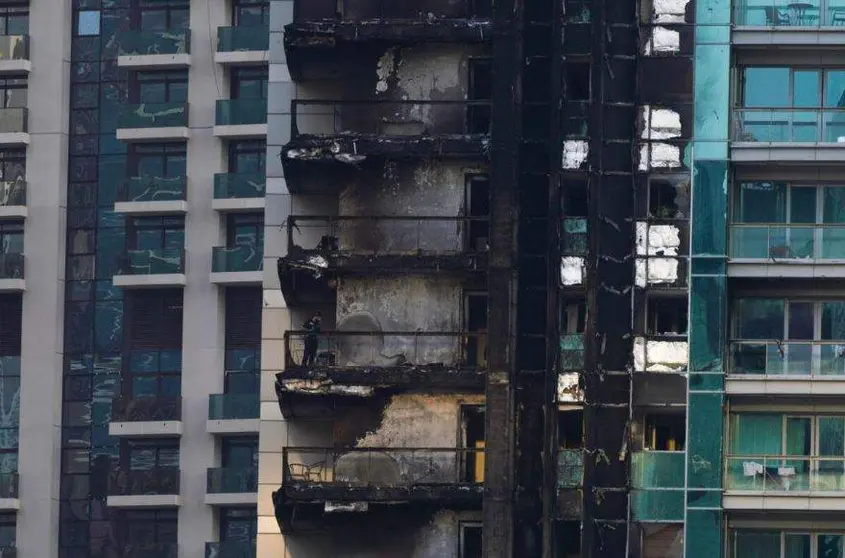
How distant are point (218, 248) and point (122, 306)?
14.0 feet

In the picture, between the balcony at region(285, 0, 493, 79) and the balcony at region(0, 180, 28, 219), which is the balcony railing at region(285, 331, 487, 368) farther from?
the balcony at region(0, 180, 28, 219)

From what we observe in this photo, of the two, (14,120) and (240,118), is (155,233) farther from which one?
(14,120)

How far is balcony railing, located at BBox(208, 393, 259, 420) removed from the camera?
116m

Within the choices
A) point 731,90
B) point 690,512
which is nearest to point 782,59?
point 731,90

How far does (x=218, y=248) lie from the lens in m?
118

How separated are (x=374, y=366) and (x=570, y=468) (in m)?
5.62

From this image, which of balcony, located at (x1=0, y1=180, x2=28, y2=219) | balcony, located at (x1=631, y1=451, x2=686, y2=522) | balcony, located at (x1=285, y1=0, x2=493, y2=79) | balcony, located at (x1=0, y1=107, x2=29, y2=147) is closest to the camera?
balcony, located at (x1=631, y1=451, x2=686, y2=522)

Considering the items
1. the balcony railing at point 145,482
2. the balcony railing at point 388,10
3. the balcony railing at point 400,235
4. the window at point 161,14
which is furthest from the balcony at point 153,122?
the balcony railing at point 400,235

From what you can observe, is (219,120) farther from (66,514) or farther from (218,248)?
(66,514)

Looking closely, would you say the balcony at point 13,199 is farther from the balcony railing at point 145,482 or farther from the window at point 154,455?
the balcony railing at point 145,482

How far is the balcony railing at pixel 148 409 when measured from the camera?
11675cm

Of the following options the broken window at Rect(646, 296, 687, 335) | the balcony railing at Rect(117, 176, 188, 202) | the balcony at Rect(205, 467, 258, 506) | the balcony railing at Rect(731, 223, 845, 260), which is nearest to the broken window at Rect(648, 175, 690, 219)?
the balcony railing at Rect(731, 223, 845, 260)

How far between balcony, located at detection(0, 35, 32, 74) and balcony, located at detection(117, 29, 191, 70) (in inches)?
141

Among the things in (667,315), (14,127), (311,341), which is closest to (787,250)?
(667,315)
